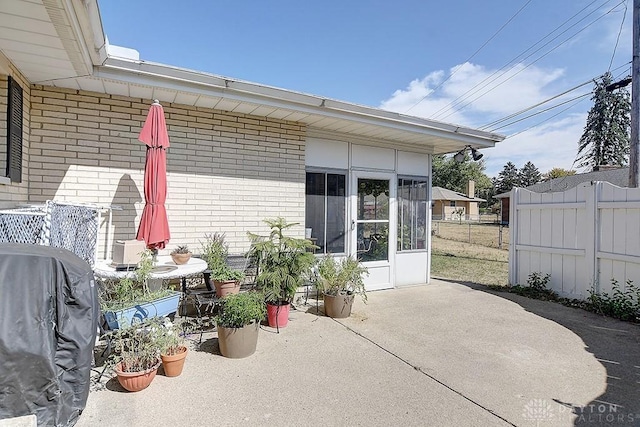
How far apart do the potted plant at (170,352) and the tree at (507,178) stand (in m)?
55.8

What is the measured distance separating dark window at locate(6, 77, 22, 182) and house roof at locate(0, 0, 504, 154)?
0.22 metres

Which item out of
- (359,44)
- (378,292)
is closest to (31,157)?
(378,292)

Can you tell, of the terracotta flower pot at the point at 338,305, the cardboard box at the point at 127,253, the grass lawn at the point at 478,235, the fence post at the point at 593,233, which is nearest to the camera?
the cardboard box at the point at 127,253

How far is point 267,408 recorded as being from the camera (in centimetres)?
253

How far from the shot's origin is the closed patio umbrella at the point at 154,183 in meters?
3.67

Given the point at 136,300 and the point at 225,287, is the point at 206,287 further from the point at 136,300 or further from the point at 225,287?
the point at 136,300

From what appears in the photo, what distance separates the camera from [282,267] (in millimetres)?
4227

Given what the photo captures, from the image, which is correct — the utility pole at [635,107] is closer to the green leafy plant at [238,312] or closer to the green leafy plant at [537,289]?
the green leafy plant at [537,289]

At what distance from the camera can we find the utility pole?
6484 millimetres

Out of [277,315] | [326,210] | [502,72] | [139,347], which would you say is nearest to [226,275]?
[277,315]

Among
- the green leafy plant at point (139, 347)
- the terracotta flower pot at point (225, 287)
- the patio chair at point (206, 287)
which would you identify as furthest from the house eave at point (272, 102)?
the green leafy plant at point (139, 347)

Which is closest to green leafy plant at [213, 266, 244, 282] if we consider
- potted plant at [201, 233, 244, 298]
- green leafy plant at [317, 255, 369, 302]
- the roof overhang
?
potted plant at [201, 233, 244, 298]

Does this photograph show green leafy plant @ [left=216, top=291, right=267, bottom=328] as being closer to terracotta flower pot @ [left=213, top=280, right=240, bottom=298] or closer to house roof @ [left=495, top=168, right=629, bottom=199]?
terracotta flower pot @ [left=213, top=280, right=240, bottom=298]

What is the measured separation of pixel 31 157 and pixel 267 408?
12.4ft
